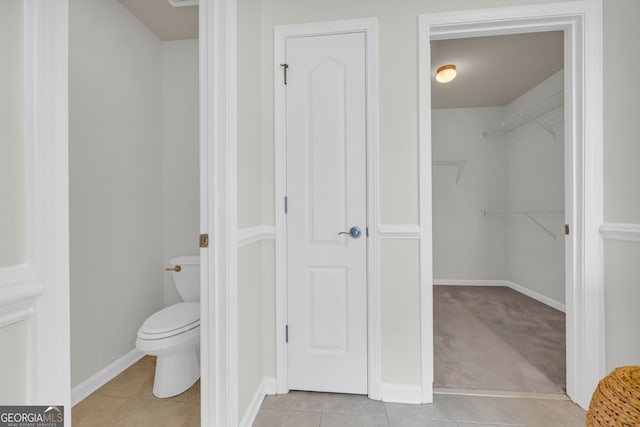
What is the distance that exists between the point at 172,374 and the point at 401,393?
136cm

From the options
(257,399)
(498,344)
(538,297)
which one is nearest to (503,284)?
(538,297)

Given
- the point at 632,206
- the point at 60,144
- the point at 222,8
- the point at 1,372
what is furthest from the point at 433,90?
the point at 1,372

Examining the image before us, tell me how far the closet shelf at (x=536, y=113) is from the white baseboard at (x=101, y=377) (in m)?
4.21

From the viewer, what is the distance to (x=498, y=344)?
95.8 inches

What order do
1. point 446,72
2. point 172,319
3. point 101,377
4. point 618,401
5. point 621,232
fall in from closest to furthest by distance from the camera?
1. point 618,401
2. point 621,232
3. point 172,319
4. point 101,377
5. point 446,72

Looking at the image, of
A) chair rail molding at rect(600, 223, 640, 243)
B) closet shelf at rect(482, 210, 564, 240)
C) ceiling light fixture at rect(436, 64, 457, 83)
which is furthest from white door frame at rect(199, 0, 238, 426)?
closet shelf at rect(482, 210, 564, 240)

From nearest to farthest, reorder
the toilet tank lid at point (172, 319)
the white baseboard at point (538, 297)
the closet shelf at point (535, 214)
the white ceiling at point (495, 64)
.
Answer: the toilet tank lid at point (172, 319) → the white ceiling at point (495, 64) → the white baseboard at point (538, 297) → the closet shelf at point (535, 214)

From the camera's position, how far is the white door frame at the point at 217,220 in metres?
1.32

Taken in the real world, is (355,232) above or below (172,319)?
above

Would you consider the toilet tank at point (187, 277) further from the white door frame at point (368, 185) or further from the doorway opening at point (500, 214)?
the doorway opening at point (500, 214)

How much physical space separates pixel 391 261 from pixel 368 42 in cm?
129

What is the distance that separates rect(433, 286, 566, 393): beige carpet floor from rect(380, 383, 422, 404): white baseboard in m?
0.24

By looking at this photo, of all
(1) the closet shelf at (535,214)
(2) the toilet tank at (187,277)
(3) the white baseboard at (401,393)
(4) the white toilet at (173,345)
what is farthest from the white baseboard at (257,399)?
(1) the closet shelf at (535,214)

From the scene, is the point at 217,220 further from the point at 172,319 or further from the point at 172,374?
the point at 172,374
